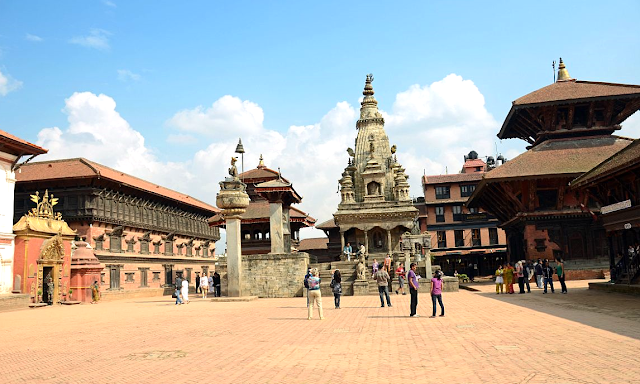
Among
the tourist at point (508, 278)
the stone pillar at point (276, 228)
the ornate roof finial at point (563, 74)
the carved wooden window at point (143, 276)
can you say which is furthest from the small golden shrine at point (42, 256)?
the ornate roof finial at point (563, 74)

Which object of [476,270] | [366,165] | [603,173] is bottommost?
[476,270]

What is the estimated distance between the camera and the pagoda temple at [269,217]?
113 ft

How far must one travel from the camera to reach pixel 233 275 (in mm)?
27094

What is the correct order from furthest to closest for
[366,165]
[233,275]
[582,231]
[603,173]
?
1. [366,165]
2. [582,231]
3. [233,275]
4. [603,173]

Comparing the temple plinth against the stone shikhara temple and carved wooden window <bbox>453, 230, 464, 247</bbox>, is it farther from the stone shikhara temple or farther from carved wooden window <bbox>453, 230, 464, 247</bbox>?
carved wooden window <bbox>453, 230, 464, 247</bbox>

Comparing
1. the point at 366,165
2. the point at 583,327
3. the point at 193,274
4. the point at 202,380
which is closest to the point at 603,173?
the point at 583,327

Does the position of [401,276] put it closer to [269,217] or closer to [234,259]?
[234,259]

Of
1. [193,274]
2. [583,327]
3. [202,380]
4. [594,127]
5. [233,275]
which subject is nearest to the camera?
[202,380]

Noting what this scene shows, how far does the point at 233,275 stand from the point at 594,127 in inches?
1076

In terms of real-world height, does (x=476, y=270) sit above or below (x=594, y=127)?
below

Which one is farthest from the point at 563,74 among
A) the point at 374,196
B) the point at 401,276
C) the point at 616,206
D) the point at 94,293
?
the point at 94,293

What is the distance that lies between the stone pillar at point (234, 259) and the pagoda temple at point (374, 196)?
17466 mm

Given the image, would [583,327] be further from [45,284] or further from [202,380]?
[45,284]

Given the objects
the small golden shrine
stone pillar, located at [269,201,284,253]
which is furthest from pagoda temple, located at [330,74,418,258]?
the small golden shrine
